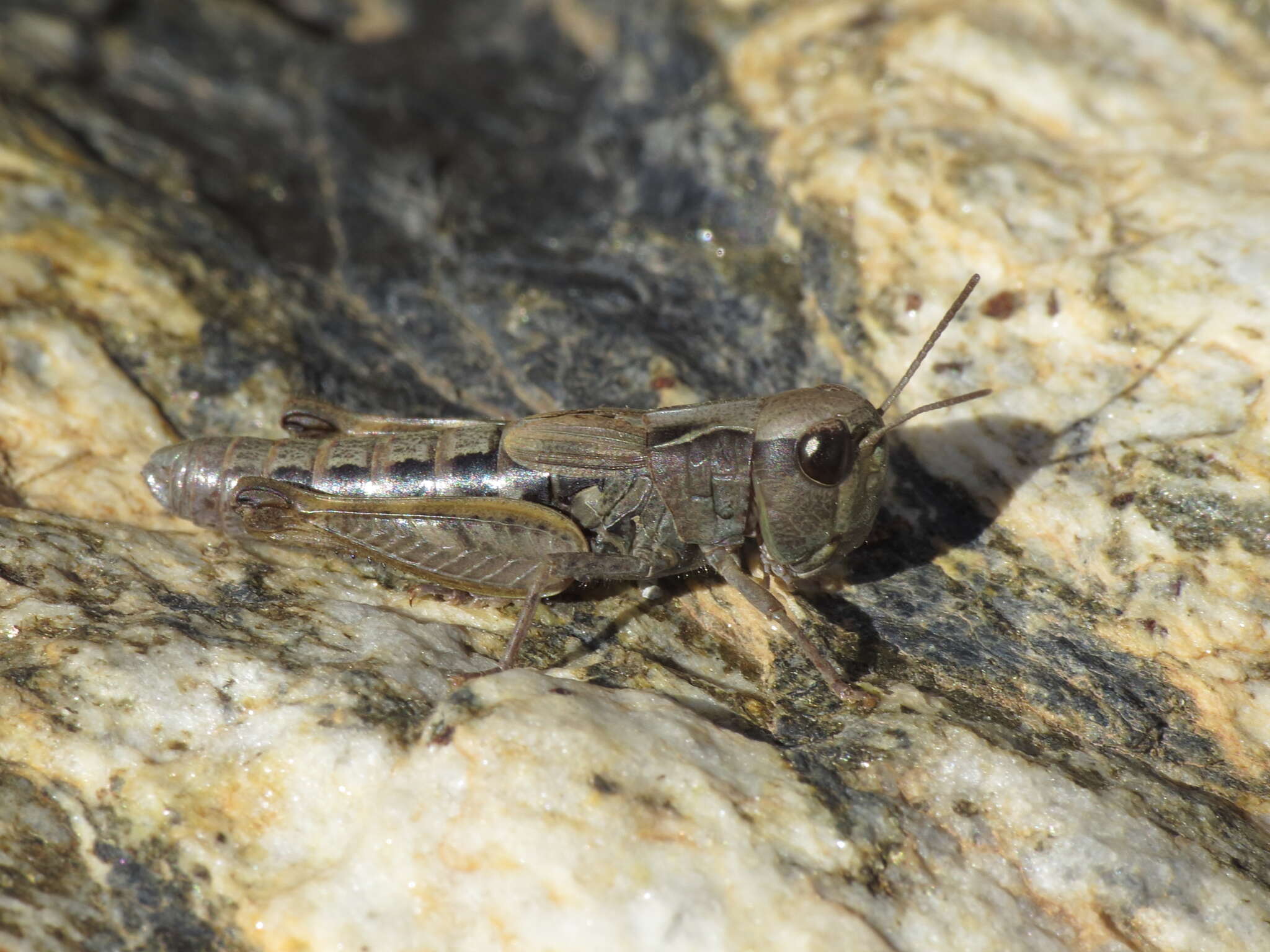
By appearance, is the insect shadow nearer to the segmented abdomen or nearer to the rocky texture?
the rocky texture

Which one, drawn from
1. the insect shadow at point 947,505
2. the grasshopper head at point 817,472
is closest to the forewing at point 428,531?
the grasshopper head at point 817,472

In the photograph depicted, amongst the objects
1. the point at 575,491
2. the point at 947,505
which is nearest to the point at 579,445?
the point at 575,491

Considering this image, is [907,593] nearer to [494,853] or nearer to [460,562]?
[460,562]

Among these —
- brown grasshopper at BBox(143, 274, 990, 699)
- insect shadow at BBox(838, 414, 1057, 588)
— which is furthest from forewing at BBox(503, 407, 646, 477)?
insect shadow at BBox(838, 414, 1057, 588)

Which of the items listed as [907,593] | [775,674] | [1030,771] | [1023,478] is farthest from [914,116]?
[1030,771]

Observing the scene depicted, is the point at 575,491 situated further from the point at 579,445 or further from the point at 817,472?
the point at 817,472

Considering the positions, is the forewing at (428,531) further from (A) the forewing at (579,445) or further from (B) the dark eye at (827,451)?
(B) the dark eye at (827,451)
